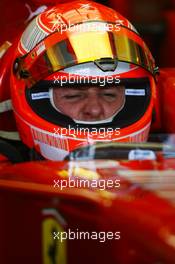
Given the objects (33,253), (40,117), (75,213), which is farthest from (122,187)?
(40,117)

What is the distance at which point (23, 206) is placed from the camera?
171cm

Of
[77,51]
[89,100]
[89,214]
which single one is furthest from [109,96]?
[89,214]

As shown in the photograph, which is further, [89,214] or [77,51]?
[77,51]

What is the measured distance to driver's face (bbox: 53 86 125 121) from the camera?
2523mm

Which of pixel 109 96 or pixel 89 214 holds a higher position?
pixel 89 214

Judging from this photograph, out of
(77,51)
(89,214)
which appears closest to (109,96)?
(77,51)

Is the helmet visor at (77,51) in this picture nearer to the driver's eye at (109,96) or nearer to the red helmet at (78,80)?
the red helmet at (78,80)

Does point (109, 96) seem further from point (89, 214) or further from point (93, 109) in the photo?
point (89, 214)

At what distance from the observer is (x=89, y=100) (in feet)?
8.41

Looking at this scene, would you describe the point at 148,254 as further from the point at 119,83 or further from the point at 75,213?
the point at 119,83

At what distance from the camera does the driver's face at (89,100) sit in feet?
8.28

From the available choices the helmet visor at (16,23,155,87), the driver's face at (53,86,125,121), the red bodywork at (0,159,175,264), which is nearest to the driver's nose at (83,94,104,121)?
the driver's face at (53,86,125,121)

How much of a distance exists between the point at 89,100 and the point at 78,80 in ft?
0.28

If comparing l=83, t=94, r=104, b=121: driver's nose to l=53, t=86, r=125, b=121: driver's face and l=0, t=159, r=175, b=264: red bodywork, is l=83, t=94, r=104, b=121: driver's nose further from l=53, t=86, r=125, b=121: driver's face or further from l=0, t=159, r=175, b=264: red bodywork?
l=0, t=159, r=175, b=264: red bodywork
